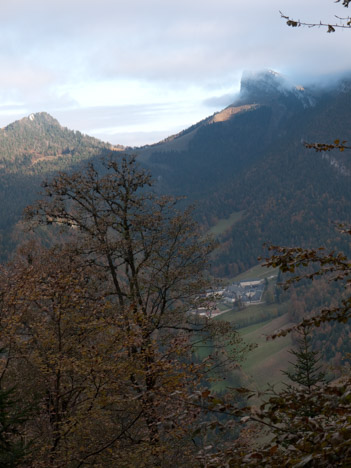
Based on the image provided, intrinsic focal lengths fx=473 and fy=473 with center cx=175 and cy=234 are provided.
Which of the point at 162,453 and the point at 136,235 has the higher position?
the point at 136,235

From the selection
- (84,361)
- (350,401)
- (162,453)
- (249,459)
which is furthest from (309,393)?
(162,453)

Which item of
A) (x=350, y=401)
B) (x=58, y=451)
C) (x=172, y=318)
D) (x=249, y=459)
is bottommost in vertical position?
(x=58, y=451)

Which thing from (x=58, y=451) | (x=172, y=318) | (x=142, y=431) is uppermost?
(x=172, y=318)

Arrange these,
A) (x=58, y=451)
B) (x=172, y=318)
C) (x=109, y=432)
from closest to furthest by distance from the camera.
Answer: (x=58, y=451) < (x=109, y=432) < (x=172, y=318)

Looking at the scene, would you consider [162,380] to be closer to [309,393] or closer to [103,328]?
[103,328]

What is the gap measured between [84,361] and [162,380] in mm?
2904

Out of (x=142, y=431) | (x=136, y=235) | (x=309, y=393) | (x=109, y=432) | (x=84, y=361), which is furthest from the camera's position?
(x=136, y=235)

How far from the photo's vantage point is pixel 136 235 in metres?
23.7

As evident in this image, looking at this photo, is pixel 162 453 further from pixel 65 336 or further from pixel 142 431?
pixel 65 336

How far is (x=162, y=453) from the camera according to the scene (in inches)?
617

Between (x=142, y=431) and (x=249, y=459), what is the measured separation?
13930 mm

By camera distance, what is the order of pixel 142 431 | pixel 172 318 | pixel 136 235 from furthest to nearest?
pixel 136 235 → pixel 172 318 → pixel 142 431

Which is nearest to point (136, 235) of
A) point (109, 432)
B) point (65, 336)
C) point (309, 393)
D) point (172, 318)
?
point (172, 318)

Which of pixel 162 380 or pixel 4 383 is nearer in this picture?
pixel 162 380
